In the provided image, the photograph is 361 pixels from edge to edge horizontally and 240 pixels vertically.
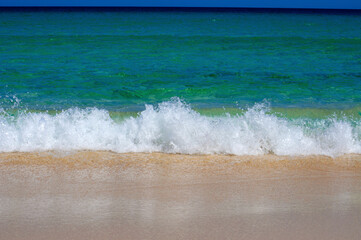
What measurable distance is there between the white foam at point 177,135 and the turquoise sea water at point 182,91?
1 cm

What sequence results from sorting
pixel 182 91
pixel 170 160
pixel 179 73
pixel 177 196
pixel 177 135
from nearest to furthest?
1. pixel 177 196
2. pixel 170 160
3. pixel 177 135
4. pixel 182 91
5. pixel 179 73

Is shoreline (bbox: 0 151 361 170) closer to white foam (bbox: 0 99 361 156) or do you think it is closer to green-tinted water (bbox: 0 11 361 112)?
white foam (bbox: 0 99 361 156)

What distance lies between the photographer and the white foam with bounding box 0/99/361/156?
488cm

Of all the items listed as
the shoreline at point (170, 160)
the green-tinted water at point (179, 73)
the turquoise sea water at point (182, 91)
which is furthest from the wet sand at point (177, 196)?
the green-tinted water at point (179, 73)

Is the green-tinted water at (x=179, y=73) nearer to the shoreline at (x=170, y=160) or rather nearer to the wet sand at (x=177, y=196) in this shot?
the shoreline at (x=170, y=160)

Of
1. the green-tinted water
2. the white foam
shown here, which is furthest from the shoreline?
the green-tinted water

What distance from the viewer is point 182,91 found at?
349 inches

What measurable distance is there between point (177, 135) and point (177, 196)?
149cm

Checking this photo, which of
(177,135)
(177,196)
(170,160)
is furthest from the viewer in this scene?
(177,135)

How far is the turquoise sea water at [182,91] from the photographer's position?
16.4ft

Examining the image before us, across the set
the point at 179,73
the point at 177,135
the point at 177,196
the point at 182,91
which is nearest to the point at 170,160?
the point at 177,135

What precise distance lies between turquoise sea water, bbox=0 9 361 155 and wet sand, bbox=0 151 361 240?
333 millimetres

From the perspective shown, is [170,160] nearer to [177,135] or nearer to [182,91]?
[177,135]

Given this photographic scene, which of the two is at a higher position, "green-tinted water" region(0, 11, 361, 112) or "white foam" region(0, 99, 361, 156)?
"white foam" region(0, 99, 361, 156)
